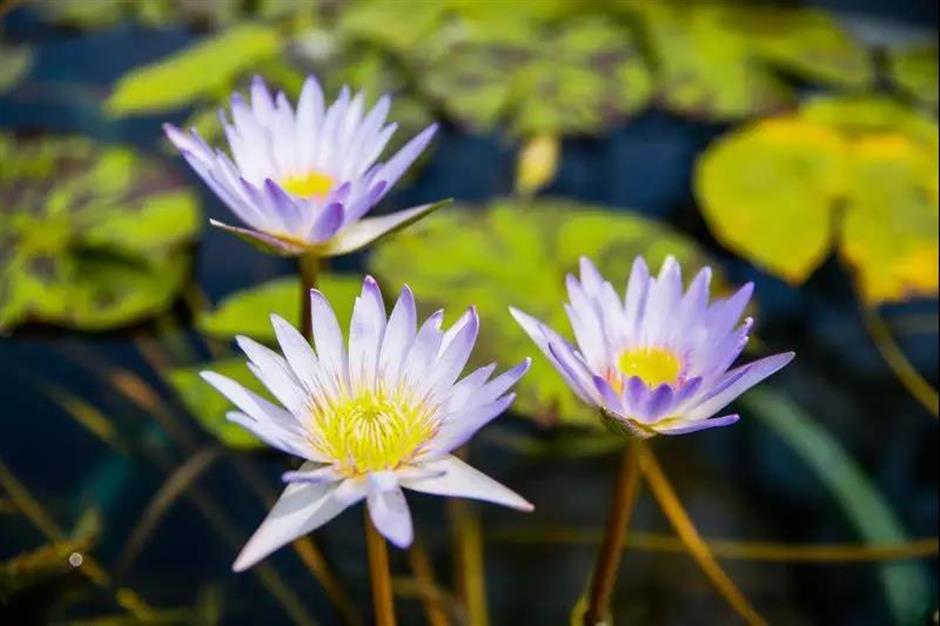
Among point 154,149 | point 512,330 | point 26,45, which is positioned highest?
point 26,45

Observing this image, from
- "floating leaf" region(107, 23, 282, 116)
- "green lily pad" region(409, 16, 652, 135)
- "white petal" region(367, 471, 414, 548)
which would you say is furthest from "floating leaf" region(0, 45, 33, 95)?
"white petal" region(367, 471, 414, 548)

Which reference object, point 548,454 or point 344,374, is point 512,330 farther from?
point 344,374

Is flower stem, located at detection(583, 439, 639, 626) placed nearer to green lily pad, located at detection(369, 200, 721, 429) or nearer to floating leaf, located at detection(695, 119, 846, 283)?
green lily pad, located at detection(369, 200, 721, 429)

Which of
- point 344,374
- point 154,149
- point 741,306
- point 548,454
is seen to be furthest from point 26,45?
point 741,306

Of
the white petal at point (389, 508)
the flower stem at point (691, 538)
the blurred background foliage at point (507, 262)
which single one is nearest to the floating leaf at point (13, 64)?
the blurred background foliage at point (507, 262)

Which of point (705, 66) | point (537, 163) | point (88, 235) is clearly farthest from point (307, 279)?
point (705, 66)

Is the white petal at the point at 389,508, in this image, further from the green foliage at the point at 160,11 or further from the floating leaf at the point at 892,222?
the green foliage at the point at 160,11
